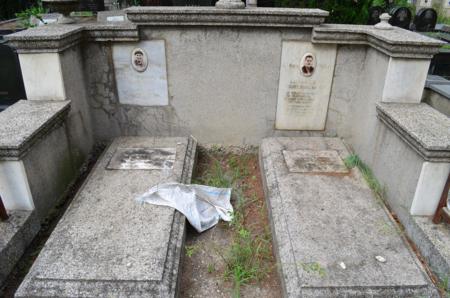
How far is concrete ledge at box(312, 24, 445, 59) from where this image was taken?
299cm

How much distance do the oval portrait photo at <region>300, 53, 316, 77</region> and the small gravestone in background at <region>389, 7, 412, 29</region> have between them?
339cm

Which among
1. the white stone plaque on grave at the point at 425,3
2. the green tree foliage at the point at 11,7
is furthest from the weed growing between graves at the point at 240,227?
the white stone plaque on grave at the point at 425,3

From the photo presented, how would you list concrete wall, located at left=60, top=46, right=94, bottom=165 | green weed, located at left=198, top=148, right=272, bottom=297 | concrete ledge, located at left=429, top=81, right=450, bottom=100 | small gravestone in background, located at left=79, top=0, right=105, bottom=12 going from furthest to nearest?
small gravestone in background, located at left=79, top=0, right=105, bottom=12
concrete ledge, located at left=429, top=81, right=450, bottom=100
concrete wall, located at left=60, top=46, right=94, bottom=165
green weed, located at left=198, top=148, right=272, bottom=297

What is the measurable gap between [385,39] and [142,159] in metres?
2.43

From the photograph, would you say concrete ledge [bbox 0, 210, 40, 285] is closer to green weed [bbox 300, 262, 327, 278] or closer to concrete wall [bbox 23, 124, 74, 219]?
concrete wall [bbox 23, 124, 74, 219]

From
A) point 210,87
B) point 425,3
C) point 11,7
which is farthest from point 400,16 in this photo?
point 425,3

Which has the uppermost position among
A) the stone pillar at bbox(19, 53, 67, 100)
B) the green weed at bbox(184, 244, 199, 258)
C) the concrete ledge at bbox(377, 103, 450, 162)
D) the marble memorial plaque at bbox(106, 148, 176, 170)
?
the stone pillar at bbox(19, 53, 67, 100)

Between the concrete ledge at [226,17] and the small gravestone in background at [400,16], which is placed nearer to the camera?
the concrete ledge at [226,17]

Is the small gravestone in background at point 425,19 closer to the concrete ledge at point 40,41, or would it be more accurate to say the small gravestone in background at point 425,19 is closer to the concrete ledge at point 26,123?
the concrete ledge at point 40,41

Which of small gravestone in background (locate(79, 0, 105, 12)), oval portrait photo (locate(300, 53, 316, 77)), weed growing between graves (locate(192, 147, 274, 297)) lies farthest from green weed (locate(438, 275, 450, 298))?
small gravestone in background (locate(79, 0, 105, 12))

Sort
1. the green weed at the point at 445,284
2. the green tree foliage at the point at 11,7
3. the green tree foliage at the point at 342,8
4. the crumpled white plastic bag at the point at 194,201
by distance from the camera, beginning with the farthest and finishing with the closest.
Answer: the green tree foliage at the point at 11,7
the green tree foliage at the point at 342,8
the crumpled white plastic bag at the point at 194,201
the green weed at the point at 445,284

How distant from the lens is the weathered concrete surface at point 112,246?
2.13m

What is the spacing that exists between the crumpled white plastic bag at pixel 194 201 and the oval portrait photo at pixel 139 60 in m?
1.35

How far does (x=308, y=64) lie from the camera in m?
3.69
